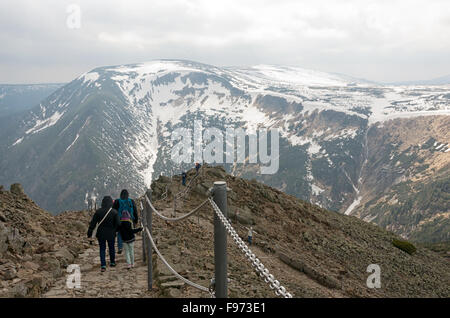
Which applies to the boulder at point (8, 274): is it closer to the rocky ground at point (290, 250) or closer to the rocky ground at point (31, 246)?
the rocky ground at point (31, 246)

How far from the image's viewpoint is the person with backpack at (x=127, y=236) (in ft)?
33.4

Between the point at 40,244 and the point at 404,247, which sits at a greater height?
the point at 40,244

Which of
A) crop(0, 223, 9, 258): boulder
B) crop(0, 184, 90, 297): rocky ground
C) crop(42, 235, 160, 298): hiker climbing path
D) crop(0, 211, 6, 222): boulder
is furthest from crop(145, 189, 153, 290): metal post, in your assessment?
crop(0, 211, 6, 222): boulder

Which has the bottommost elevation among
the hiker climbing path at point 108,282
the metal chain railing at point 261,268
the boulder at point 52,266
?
the hiker climbing path at point 108,282

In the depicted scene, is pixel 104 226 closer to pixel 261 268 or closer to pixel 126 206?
pixel 126 206

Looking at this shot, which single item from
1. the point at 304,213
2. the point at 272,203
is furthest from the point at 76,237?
the point at 304,213

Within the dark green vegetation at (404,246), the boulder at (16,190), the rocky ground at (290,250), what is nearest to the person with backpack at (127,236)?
the rocky ground at (290,250)

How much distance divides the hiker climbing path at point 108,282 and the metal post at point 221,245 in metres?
4.52

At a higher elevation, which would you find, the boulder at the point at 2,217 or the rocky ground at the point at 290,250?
the boulder at the point at 2,217

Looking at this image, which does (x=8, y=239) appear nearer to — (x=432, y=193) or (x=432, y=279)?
(x=432, y=279)

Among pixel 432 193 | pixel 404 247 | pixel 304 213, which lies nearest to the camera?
pixel 304 213

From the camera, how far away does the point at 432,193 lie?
652 ft
